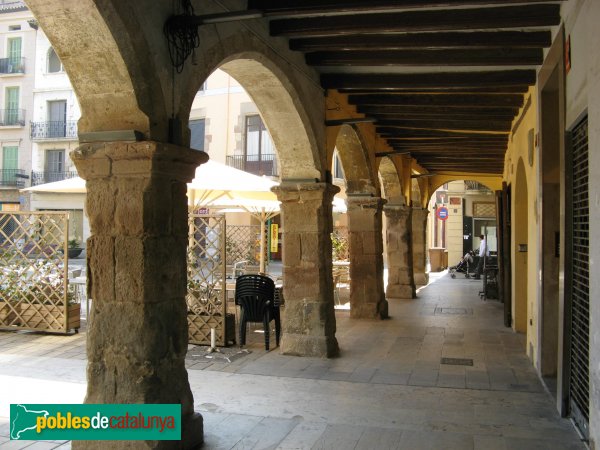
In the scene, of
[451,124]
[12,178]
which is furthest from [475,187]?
[12,178]

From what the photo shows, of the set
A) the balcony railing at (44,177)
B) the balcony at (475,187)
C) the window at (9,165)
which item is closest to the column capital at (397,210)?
the balcony at (475,187)

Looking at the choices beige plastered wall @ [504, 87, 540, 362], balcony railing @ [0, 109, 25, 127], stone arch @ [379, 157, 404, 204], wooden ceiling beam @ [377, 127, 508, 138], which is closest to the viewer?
beige plastered wall @ [504, 87, 540, 362]

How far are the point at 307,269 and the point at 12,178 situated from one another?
2181 cm

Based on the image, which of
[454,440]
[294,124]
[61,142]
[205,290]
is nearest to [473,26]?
[294,124]

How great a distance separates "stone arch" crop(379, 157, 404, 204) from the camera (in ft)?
34.6

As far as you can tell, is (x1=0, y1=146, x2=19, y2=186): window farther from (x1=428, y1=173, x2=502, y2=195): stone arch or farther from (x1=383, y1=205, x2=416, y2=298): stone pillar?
(x1=383, y1=205, x2=416, y2=298): stone pillar

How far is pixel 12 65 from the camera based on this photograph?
2423 centimetres

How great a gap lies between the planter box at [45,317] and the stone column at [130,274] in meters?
4.21

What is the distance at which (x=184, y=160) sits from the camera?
10.8 ft

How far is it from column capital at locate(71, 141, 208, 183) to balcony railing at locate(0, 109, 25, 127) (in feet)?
77.3

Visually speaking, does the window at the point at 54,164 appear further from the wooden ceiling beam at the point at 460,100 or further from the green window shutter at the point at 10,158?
the wooden ceiling beam at the point at 460,100

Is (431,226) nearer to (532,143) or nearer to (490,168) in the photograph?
(490,168)

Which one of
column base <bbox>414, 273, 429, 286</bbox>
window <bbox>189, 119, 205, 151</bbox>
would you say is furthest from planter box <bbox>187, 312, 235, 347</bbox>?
window <bbox>189, 119, 205, 151</bbox>

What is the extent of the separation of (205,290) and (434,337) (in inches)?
117
